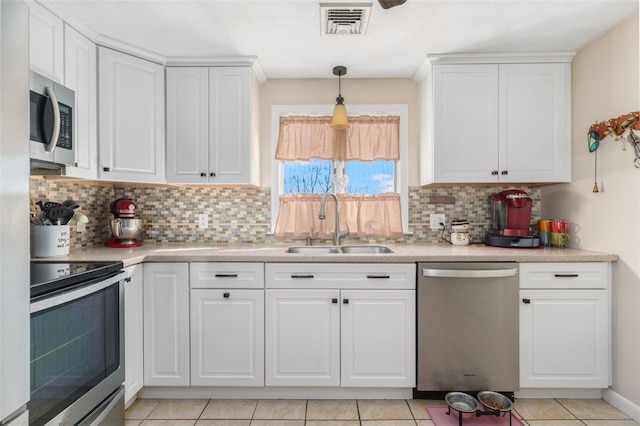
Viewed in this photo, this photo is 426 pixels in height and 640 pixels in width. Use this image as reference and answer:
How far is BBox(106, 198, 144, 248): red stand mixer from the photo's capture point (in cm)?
252

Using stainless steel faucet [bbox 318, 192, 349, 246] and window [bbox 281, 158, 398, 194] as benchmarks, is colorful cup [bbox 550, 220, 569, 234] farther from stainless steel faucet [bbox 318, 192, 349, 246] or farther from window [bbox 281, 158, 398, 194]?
stainless steel faucet [bbox 318, 192, 349, 246]

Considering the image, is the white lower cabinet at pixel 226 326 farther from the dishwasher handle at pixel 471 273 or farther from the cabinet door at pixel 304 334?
the dishwasher handle at pixel 471 273

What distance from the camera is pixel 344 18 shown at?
1.99 metres

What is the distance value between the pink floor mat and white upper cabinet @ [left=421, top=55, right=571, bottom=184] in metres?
1.48

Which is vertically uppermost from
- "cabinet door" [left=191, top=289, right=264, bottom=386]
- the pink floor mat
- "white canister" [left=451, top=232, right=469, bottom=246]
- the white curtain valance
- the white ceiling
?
the white ceiling

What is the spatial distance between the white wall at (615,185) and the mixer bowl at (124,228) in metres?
3.12

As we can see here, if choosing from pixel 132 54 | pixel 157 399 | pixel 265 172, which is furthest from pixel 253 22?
pixel 157 399

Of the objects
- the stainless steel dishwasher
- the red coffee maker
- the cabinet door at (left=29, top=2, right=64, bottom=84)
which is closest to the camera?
the cabinet door at (left=29, top=2, right=64, bottom=84)

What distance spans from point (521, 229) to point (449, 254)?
2.49ft

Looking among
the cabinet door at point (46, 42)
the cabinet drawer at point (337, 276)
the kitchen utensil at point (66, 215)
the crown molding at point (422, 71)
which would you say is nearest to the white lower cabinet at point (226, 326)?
the cabinet drawer at point (337, 276)

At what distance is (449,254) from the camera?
218 centimetres

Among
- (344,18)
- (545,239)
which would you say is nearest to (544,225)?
(545,239)

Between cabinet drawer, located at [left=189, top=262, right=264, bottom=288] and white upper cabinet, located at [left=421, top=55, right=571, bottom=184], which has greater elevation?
white upper cabinet, located at [left=421, top=55, right=571, bottom=184]

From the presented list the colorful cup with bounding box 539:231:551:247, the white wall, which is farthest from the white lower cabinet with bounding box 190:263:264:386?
the white wall
